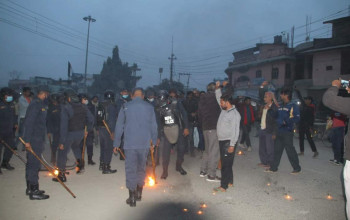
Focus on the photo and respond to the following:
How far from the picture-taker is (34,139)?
192 inches

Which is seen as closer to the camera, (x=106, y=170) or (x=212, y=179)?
(x=212, y=179)

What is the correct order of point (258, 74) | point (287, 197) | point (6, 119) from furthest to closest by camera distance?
point (258, 74) < point (6, 119) < point (287, 197)

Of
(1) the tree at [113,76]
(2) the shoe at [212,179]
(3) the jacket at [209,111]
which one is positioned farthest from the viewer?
(1) the tree at [113,76]

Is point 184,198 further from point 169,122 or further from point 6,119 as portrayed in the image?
point 6,119

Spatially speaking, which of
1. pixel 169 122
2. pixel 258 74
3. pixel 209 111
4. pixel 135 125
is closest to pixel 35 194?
pixel 135 125

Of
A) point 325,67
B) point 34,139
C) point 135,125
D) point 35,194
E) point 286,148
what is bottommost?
point 35,194

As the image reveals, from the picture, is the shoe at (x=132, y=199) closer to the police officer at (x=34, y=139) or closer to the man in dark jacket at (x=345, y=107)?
the police officer at (x=34, y=139)

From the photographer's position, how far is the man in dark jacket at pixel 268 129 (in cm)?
711

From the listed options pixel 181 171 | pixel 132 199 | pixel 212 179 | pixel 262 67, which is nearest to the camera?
pixel 132 199

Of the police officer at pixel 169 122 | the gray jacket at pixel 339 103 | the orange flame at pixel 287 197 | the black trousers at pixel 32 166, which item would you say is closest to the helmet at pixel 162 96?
the police officer at pixel 169 122

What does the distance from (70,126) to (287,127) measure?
17.7 ft

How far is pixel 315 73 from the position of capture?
26312 millimetres

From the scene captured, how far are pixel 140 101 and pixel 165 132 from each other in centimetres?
156

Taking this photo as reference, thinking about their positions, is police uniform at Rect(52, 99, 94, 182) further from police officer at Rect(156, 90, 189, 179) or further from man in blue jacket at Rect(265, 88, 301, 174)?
man in blue jacket at Rect(265, 88, 301, 174)
